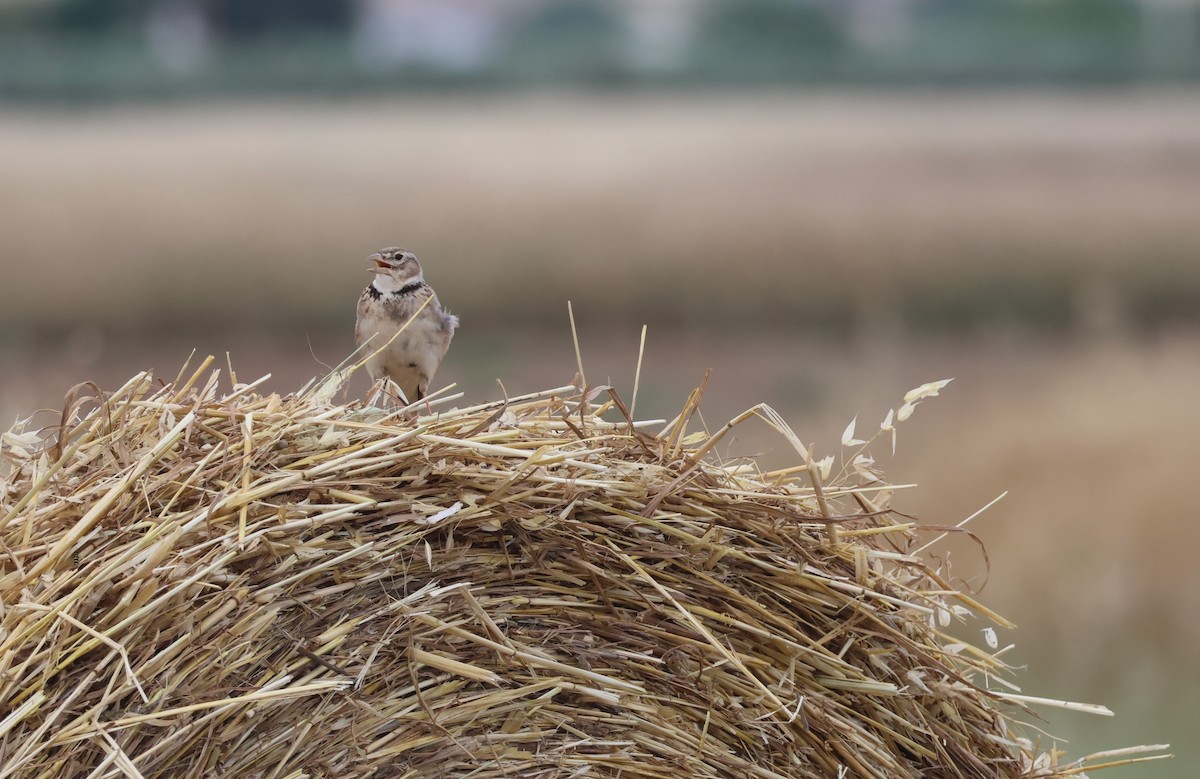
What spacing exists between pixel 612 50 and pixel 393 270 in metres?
14.5

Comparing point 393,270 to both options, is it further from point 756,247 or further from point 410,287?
point 756,247

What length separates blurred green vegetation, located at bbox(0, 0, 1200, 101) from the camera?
55.3 ft

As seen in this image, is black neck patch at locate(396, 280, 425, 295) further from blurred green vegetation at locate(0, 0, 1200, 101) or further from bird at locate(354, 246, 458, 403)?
blurred green vegetation at locate(0, 0, 1200, 101)

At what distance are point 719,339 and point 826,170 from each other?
303cm

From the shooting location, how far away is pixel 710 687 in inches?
126

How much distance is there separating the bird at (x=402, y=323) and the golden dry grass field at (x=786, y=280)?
146 inches

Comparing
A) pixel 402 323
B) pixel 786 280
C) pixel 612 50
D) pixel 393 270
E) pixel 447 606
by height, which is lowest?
pixel 786 280

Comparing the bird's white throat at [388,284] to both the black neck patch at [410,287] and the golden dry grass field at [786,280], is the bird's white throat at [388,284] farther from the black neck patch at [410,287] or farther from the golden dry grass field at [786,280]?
the golden dry grass field at [786,280]

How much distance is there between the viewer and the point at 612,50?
60.3ft

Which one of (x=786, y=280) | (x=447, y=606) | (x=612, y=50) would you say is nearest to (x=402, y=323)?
(x=447, y=606)

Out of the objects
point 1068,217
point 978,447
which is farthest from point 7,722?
point 1068,217

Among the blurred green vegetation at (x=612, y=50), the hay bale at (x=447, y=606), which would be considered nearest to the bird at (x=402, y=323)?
the hay bale at (x=447, y=606)

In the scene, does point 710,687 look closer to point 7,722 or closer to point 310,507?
point 310,507

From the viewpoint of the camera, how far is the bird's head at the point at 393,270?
4.41m
